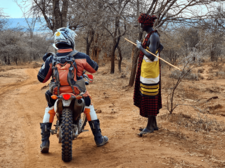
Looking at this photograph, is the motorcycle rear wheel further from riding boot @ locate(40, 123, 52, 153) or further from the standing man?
the standing man

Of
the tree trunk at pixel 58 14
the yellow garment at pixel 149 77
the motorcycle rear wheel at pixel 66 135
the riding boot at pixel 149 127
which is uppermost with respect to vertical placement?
the tree trunk at pixel 58 14

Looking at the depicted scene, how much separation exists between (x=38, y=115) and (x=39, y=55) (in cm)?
4078

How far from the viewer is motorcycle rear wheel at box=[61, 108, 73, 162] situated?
2824 mm

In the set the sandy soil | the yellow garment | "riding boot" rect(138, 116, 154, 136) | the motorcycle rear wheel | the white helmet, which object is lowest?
the sandy soil

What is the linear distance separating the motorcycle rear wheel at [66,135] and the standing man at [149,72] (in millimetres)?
1470

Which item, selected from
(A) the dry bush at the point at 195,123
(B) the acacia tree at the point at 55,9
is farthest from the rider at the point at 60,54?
(B) the acacia tree at the point at 55,9

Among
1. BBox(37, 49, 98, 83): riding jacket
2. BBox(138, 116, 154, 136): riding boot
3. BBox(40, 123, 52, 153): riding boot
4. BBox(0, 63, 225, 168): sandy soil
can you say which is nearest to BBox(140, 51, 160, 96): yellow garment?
BBox(138, 116, 154, 136): riding boot

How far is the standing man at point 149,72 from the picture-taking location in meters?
3.63

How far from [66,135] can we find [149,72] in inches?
68.6

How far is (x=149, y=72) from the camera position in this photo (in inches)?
145

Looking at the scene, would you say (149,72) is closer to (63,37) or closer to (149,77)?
(149,77)

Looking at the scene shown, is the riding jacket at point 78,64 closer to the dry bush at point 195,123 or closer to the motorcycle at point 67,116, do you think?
the motorcycle at point 67,116

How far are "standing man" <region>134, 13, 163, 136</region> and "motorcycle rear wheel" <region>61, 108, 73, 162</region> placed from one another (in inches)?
57.9

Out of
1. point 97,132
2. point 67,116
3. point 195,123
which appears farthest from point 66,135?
point 195,123
